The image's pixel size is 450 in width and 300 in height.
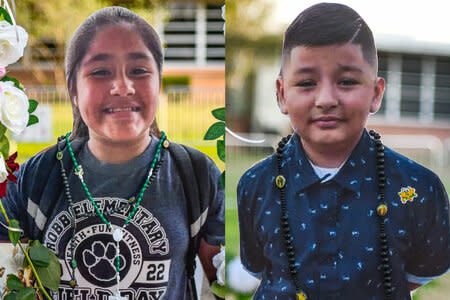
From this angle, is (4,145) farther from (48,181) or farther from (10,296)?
(10,296)

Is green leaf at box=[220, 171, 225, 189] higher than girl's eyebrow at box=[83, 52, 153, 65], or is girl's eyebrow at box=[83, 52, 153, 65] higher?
girl's eyebrow at box=[83, 52, 153, 65]

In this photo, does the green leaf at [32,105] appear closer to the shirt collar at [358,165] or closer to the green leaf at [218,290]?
the green leaf at [218,290]

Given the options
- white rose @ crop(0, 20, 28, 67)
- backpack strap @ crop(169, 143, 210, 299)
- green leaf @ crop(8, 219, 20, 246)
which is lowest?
green leaf @ crop(8, 219, 20, 246)

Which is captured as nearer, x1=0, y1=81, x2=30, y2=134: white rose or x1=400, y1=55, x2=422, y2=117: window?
x1=0, y1=81, x2=30, y2=134: white rose

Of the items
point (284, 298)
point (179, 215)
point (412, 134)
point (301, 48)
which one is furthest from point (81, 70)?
point (412, 134)

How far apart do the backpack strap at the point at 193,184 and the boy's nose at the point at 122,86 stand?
0.60 feet

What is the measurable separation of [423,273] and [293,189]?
0.39m

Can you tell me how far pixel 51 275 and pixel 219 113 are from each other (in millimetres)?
617

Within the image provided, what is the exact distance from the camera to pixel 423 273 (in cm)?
123

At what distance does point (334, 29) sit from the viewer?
3.93 feet

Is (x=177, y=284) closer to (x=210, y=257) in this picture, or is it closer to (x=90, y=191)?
(x=210, y=257)

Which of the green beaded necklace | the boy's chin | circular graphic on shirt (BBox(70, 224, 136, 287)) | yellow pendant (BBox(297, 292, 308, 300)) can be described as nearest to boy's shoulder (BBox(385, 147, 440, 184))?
the boy's chin

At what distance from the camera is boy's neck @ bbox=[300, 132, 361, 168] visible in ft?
4.05

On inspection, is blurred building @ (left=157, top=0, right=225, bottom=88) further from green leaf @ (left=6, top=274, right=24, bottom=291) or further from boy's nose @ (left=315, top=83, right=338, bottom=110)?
green leaf @ (left=6, top=274, right=24, bottom=291)
